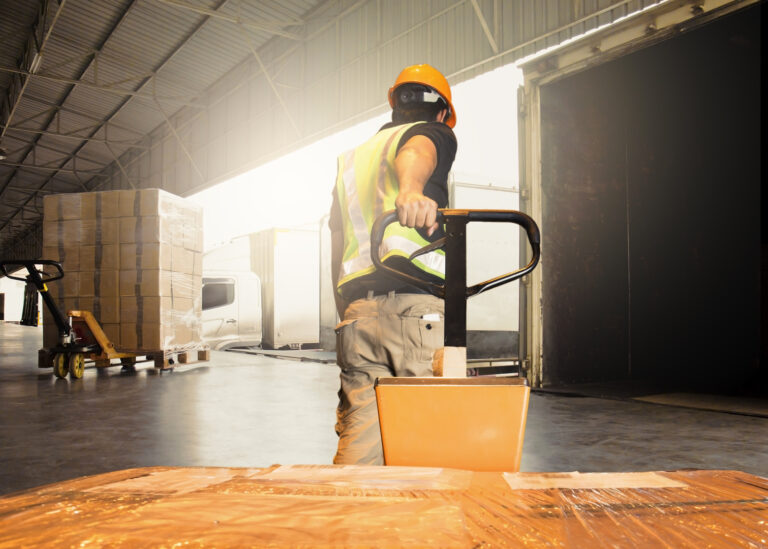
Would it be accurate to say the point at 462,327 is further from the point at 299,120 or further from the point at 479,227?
the point at 299,120

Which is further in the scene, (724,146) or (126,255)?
(126,255)

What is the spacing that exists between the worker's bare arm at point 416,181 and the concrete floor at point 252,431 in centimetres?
201

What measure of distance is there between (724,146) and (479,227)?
3183 millimetres

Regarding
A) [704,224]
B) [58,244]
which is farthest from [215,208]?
[704,224]

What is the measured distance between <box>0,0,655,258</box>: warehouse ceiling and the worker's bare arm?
19.2 ft

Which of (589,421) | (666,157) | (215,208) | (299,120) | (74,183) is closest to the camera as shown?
(589,421)

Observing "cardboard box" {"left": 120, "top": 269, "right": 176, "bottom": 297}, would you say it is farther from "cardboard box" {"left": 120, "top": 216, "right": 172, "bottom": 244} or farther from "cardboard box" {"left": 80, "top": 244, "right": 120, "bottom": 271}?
"cardboard box" {"left": 120, "top": 216, "right": 172, "bottom": 244}

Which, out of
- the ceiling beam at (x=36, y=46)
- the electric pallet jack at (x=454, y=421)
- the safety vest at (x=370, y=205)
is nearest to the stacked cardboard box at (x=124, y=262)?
the ceiling beam at (x=36, y=46)

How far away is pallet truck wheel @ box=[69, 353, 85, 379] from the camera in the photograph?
25.4 feet

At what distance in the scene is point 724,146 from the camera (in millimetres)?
7418

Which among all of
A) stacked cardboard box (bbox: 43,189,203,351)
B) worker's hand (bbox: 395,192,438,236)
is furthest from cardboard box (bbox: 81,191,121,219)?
worker's hand (bbox: 395,192,438,236)

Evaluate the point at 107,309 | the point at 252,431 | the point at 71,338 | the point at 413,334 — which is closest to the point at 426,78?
the point at 413,334

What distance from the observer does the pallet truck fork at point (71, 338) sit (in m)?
7.74

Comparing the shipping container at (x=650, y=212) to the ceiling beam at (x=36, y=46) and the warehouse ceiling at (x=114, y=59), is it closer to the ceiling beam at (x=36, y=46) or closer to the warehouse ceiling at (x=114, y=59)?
the warehouse ceiling at (x=114, y=59)
